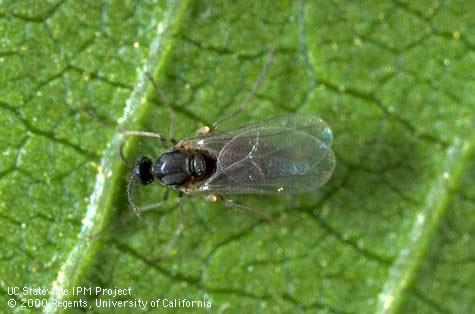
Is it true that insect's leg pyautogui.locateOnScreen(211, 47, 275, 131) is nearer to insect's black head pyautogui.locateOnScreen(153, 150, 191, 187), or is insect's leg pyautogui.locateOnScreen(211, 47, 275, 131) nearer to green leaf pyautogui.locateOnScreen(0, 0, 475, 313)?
green leaf pyautogui.locateOnScreen(0, 0, 475, 313)

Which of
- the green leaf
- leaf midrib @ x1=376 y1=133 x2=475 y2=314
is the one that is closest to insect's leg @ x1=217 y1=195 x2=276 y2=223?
the green leaf

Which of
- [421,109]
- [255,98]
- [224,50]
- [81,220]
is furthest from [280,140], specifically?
[81,220]

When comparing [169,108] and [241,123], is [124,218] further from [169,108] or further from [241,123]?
[241,123]

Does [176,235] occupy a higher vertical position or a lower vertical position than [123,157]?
lower

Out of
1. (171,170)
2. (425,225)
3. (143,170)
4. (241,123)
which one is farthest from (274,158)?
(425,225)

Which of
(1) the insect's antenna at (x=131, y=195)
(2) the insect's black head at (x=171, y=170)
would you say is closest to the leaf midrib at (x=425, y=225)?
(2) the insect's black head at (x=171, y=170)
